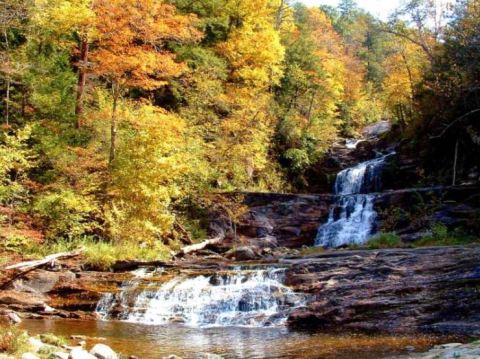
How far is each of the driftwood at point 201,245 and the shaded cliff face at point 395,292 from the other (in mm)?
6042

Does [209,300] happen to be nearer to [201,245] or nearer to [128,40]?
[201,245]

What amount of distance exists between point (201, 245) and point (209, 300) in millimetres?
6968

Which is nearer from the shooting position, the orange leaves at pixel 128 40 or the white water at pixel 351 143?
the orange leaves at pixel 128 40

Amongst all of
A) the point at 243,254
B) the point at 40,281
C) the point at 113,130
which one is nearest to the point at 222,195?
the point at 243,254

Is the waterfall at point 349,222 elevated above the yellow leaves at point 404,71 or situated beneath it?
situated beneath

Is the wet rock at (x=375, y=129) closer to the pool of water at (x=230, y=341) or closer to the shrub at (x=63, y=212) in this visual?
the shrub at (x=63, y=212)

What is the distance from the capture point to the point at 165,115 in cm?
1861

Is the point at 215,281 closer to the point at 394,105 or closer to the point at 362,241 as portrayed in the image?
the point at 362,241

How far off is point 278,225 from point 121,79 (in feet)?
30.2

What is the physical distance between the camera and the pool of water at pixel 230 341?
8133 millimetres

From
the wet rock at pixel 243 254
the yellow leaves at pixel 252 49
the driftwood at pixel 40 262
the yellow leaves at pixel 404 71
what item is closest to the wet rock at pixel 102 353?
the driftwood at pixel 40 262

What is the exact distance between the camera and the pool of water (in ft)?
26.7

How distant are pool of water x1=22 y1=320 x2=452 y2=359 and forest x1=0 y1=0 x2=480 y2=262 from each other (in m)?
4.55

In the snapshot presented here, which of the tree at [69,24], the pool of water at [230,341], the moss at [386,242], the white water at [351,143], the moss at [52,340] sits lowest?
→ the pool of water at [230,341]
